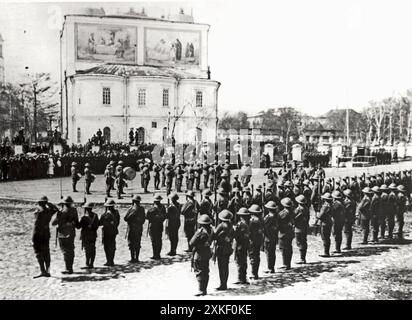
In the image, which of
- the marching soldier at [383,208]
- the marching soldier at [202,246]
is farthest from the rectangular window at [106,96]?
the marching soldier at [383,208]

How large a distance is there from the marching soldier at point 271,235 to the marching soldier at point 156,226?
1285mm

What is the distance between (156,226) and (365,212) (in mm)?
3097

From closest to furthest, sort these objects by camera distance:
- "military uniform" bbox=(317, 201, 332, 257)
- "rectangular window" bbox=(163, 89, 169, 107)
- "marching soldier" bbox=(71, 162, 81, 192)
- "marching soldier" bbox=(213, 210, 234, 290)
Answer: "marching soldier" bbox=(213, 210, 234, 290) < "military uniform" bbox=(317, 201, 332, 257) < "rectangular window" bbox=(163, 89, 169, 107) < "marching soldier" bbox=(71, 162, 81, 192)

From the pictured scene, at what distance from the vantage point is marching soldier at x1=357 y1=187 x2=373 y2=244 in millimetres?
6592

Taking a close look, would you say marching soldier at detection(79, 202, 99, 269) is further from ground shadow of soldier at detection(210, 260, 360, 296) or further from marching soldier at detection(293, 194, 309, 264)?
marching soldier at detection(293, 194, 309, 264)

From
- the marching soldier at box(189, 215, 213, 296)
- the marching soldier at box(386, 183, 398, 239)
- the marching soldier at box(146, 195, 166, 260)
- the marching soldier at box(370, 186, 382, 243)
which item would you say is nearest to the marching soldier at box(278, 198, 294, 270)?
the marching soldier at box(189, 215, 213, 296)

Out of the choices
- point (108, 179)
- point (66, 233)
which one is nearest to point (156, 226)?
point (66, 233)

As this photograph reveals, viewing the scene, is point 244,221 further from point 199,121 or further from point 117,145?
point 117,145

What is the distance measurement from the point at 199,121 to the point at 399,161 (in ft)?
12.0

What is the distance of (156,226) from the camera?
5715 mm

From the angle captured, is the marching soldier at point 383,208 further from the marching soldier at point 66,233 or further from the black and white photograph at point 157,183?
the marching soldier at point 66,233

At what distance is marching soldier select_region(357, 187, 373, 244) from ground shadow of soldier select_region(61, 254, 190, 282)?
104 inches

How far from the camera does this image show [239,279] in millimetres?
5207
